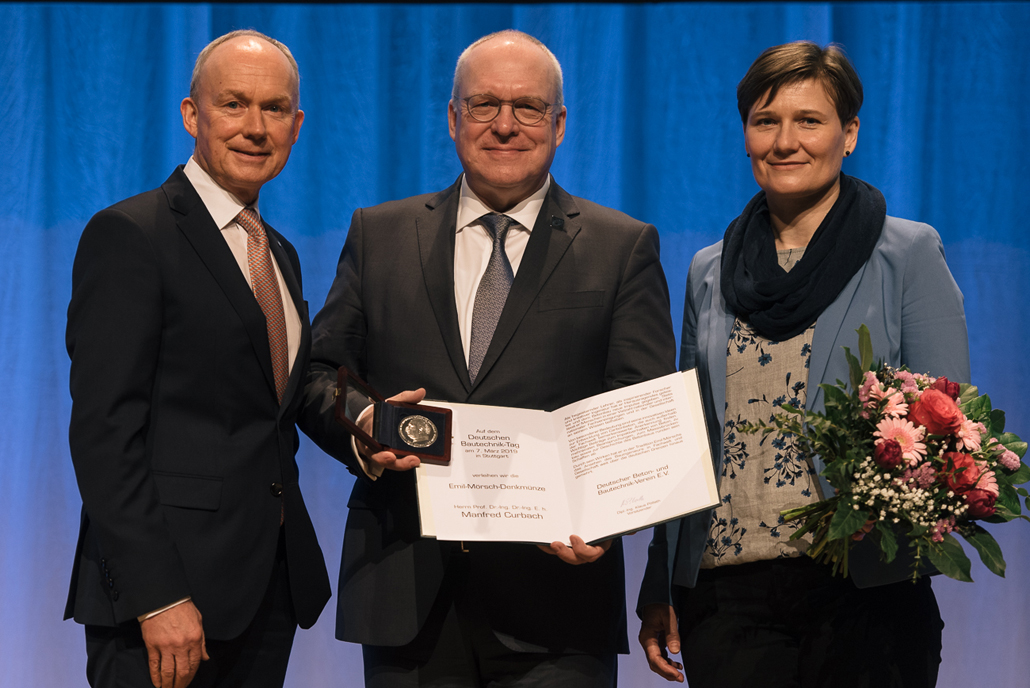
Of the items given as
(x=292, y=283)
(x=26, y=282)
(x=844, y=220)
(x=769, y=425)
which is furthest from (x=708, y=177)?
(x=26, y=282)

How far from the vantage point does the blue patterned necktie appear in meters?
1.69

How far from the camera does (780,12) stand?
3.02m

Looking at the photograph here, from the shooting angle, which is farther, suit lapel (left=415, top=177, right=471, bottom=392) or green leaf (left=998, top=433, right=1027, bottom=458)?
suit lapel (left=415, top=177, right=471, bottom=392)

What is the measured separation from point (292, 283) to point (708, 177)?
172 centimetres

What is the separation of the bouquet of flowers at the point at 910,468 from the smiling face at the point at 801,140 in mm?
418

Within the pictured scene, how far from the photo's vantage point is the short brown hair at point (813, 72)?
5.85ft

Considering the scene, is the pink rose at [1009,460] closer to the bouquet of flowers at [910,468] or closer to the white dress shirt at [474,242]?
the bouquet of flowers at [910,468]

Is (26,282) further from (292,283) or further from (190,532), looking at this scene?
(190,532)

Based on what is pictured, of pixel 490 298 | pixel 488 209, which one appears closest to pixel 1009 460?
pixel 490 298

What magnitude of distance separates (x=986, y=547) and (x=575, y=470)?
69cm

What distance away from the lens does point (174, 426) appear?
4.98ft

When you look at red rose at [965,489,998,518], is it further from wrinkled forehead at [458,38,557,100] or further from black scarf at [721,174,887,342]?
wrinkled forehead at [458,38,557,100]

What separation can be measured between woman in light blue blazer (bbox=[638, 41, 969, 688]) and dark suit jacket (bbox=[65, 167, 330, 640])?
797mm

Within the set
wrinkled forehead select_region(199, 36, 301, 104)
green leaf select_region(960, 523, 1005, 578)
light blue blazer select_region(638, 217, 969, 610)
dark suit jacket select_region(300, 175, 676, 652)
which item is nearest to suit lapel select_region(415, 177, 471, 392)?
dark suit jacket select_region(300, 175, 676, 652)
